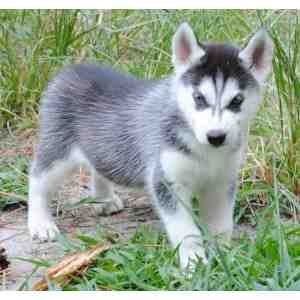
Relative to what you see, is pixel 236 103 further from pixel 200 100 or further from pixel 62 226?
pixel 62 226

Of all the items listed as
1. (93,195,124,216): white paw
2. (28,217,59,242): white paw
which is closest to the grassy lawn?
(28,217,59,242): white paw

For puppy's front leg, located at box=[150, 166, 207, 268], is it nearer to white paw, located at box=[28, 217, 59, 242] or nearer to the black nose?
the black nose

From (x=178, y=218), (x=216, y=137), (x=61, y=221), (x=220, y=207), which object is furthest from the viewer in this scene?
(x=61, y=221)

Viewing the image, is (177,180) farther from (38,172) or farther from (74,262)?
(38,172)

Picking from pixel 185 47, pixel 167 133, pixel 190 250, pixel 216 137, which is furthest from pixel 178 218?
pixel 185 47

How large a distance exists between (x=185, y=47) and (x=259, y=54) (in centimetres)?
42

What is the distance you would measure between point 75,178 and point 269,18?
1.86m

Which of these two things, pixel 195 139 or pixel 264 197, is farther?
pixel 264 197

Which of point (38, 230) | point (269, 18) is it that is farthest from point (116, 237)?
point (269, 18)

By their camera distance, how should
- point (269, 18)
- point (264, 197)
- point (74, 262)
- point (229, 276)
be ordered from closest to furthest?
1. point (229, 276)
2. point (74, 262)
3. point (264, 197)
4. point (269, 18)

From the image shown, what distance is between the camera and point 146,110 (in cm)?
571

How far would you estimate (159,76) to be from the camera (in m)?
7.11

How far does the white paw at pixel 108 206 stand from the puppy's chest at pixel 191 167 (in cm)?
106

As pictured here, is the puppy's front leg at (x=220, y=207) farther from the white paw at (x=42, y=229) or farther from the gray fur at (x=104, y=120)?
the white paw at (x=42, y=229)
